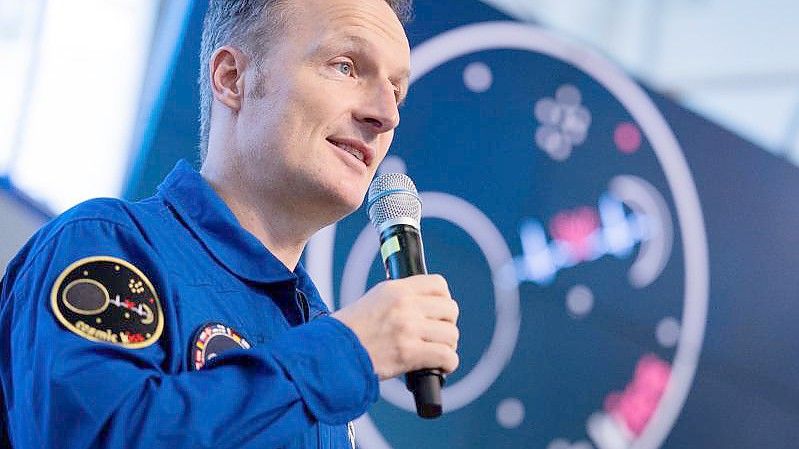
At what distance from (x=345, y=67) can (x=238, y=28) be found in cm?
16

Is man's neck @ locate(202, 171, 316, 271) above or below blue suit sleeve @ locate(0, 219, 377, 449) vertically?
above

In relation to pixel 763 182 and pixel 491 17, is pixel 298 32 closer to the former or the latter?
pixel 491 17

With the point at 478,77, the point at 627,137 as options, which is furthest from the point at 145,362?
the point at 627,137

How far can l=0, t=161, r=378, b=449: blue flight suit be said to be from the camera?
801 mm

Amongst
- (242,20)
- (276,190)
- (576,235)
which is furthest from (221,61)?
(576,235)

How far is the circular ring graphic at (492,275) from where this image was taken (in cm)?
200

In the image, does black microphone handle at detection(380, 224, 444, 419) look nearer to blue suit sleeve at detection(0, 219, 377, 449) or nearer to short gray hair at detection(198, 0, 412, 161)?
blue suit sleeve at detection(0, 219, 377, 449)

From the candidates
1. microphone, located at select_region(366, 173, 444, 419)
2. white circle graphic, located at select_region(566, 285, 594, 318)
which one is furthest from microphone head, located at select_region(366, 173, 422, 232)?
white circle graphic, located at select_region(566, 285, 594, 318)

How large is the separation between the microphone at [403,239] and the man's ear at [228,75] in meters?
0.20

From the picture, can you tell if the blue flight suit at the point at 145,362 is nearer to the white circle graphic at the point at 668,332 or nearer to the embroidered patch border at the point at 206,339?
the embroidered patch border at the point at 206,339

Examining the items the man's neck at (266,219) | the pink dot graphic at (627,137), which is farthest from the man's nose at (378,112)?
the pink dot graphic at (627,137)

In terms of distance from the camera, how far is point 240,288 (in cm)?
104

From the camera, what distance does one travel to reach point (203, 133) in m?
1.31

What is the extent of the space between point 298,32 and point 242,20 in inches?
3.6
